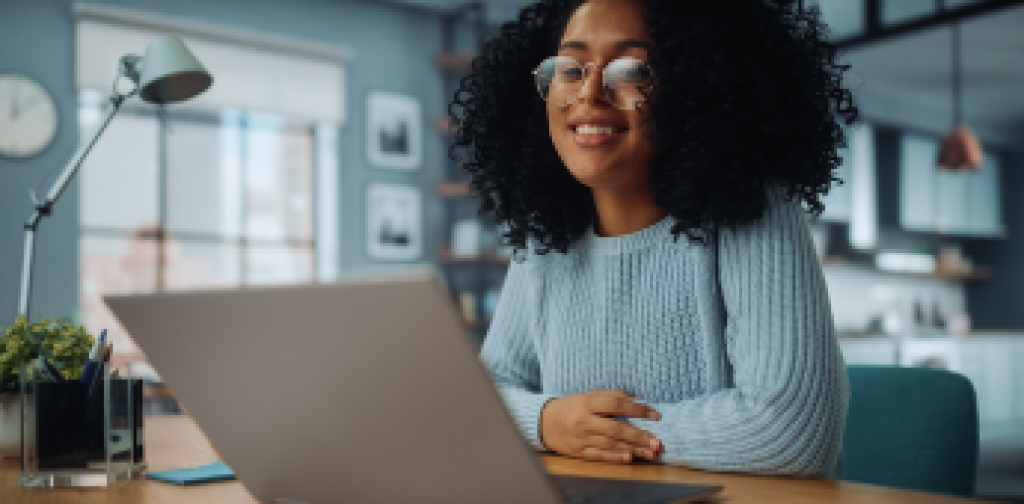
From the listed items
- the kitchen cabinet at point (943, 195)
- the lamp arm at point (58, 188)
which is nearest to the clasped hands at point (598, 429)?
the lamp arm at point (58, 188)

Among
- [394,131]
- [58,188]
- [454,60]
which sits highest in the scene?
[454,60]

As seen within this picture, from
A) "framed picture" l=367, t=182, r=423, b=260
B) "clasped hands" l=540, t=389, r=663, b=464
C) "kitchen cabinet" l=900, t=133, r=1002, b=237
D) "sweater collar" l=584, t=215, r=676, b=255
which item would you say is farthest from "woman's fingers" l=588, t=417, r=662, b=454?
"kitchen cabinet" l=900, t=133, r=1002, b=237

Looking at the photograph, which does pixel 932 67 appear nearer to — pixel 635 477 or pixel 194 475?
pixel 635 477

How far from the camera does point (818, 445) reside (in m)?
0.88

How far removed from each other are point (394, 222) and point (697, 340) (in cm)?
461

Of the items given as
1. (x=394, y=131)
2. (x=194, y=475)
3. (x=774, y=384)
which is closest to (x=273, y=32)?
(x=394, y=131)

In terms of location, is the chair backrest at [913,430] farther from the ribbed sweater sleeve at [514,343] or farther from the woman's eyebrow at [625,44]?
the woman's eyebrow at [625,44]

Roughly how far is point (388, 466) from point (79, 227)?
4397 mm

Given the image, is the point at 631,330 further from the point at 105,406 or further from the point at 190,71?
the point at 190,71

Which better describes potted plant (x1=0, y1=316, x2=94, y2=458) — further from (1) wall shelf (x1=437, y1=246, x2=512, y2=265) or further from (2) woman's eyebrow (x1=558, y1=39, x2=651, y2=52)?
(1) wall shelf (x1=437, y1=246, x2=512, y2=265)

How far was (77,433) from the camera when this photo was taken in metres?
0.87

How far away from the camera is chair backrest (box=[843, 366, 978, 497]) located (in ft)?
3.64

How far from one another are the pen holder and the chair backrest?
98cm

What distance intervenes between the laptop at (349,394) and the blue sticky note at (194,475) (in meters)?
0.13
